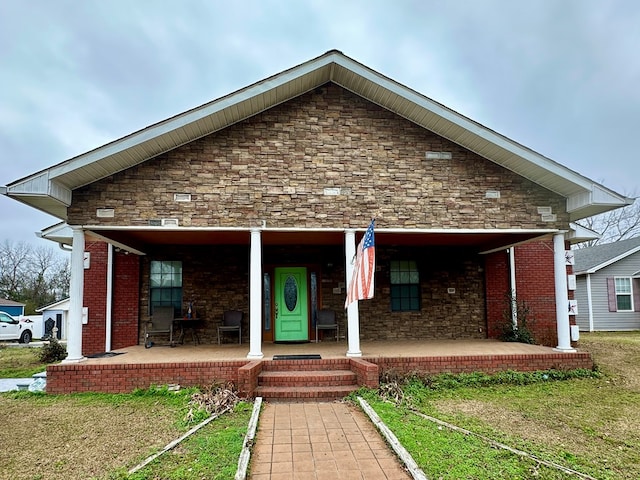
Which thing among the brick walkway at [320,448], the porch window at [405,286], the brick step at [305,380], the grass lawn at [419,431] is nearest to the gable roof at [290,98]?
the grass lawn at [419,431]

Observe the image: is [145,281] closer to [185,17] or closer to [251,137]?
[251,137]

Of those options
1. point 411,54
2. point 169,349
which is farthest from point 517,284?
point 411,54

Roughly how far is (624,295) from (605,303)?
98 centimetres

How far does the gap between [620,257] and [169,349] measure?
18700 mm

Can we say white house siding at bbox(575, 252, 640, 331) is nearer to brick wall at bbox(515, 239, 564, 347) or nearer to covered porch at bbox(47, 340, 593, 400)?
brick wall at bbox(515, 239, 564, 347)

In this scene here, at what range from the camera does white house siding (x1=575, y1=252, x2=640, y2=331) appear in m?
18.4

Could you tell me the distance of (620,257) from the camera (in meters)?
18.7

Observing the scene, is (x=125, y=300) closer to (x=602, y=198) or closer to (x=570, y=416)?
(x=570, y=416)

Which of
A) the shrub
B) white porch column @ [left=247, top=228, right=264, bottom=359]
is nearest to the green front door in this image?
white porch column @ [left=247, top=228, right=264, bottom=359]

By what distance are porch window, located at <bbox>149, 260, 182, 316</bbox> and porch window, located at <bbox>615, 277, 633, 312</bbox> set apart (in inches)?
713

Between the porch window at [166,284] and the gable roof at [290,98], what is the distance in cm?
304

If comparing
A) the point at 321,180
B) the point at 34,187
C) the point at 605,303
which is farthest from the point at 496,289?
the point at 34,187

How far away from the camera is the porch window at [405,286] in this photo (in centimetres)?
1155

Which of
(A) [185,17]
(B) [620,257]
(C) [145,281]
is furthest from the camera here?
(B) [620,257]
